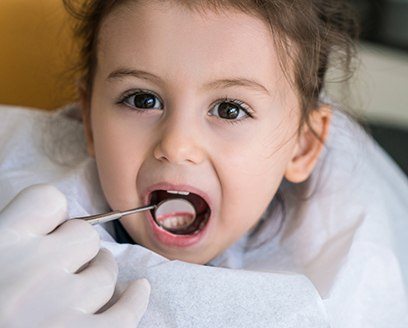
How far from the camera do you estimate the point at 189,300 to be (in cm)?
73

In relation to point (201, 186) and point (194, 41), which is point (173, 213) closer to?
point (201, 186)

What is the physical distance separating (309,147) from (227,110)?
175mm

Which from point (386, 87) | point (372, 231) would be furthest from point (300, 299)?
point (386, 87)

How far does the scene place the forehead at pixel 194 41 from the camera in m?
0.78

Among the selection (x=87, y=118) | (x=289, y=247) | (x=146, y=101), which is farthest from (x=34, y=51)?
(x=289, y=247)

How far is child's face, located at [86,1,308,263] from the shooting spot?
0.79 metres

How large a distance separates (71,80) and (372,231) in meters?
0.42

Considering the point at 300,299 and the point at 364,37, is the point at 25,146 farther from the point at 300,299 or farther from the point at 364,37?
the point at 364,37

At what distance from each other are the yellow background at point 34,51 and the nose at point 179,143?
310mm

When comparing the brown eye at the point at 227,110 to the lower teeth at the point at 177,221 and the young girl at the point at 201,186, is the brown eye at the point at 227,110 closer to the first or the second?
the young girl at the point at 201,186

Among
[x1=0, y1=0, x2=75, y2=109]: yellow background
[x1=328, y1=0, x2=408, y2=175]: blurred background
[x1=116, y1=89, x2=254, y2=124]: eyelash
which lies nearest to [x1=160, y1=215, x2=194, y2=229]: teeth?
[x1=116, y1=89, x2=254, y2=124]: eyelash

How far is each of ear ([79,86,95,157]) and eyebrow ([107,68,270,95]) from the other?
12 centimetres

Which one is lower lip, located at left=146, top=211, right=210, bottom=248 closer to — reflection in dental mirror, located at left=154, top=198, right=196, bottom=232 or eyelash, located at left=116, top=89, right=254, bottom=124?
reflection in dental mirror, located at left=154, top=198, right=196, bottom=232

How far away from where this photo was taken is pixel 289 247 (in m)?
0.95
